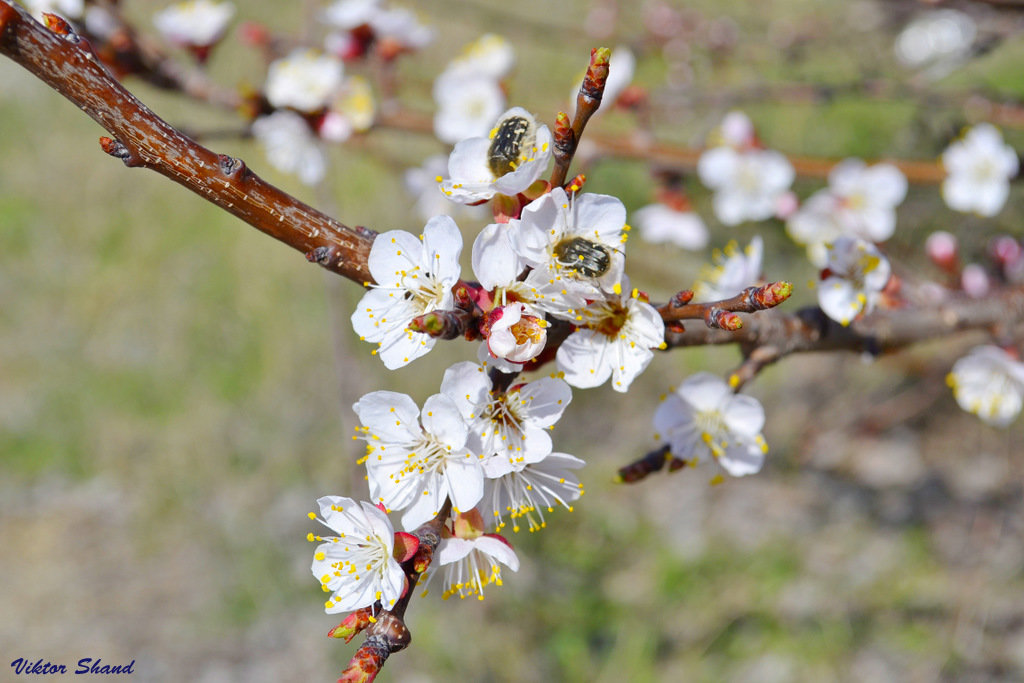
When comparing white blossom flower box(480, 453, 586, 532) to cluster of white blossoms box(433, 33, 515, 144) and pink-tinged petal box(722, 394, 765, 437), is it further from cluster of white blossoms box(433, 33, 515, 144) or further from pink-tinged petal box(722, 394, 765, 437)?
cluster of white blossoms box(433, 33, 515, 144)

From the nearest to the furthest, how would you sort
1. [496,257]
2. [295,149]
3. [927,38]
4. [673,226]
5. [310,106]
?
[496,257] → [310,106] → [295,149] → [673,226] → [927,38]

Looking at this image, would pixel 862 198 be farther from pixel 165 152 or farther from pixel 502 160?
pixel 165 152

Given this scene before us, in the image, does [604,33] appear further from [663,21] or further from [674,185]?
[674,185]

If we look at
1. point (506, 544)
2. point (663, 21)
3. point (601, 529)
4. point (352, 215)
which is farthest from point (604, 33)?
point (506, 544)

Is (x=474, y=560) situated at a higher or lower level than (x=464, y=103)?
lower

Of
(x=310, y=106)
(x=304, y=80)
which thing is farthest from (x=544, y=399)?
(x=304, y=80)

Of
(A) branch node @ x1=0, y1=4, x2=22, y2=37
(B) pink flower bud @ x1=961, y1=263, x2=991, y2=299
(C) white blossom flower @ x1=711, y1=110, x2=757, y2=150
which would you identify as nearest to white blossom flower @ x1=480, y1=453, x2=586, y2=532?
(A) branch node @ x1=0, y1=4, x2=22, y2=37
